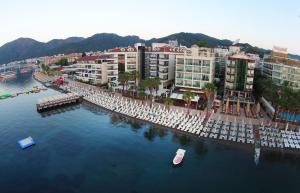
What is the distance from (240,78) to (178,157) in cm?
4321

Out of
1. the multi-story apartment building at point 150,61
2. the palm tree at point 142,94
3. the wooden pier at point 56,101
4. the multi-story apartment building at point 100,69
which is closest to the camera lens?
the palm tree at point 142,94

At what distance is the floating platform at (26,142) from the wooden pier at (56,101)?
2723cm

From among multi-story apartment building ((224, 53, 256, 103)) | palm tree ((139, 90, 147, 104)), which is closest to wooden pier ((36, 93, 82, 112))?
palm tree ((139, 90, 147, 104))

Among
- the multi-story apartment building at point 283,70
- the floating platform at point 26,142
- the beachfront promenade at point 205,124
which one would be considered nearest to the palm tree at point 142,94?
the beachfront promenade at point 205,124

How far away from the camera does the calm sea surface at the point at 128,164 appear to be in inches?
1641

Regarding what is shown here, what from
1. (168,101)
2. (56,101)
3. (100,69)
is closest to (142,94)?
(168,101)

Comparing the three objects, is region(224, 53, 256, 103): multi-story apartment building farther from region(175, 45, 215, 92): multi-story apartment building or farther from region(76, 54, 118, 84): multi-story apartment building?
region(76, 54, 118, 84): multi-story apartment building

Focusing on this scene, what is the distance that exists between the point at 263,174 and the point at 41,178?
3843 centimetres

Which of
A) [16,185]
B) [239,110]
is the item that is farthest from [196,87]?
[16,185]

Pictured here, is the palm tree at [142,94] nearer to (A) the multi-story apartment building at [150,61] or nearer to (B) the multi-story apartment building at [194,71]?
(A) the multi-story apartment building at [150,61]

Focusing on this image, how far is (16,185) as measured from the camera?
4238 centimetres

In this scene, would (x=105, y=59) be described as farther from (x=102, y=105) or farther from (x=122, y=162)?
(x=122, y=162)

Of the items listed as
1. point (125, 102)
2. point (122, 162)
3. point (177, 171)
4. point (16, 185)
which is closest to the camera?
point (16, 185)

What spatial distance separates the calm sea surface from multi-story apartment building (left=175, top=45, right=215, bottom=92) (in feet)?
87.3
